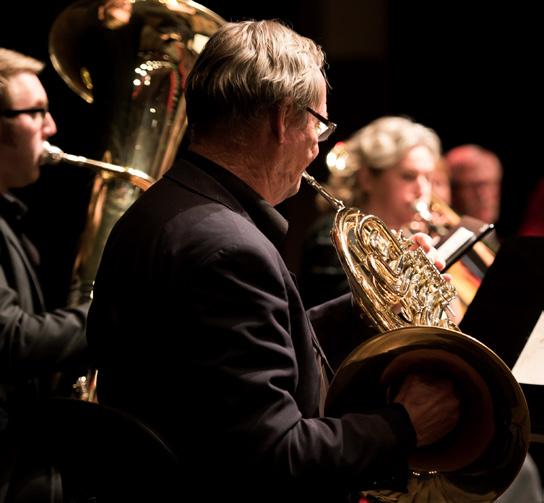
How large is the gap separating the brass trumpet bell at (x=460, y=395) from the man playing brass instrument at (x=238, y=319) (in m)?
A: 0.03

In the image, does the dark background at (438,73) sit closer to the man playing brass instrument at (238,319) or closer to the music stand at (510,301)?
the music stand at (510,301)

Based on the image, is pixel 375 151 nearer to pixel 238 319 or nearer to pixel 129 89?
pixel 129 89

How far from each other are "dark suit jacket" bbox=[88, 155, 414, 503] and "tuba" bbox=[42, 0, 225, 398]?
824 mm

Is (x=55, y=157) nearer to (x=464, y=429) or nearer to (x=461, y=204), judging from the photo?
(x=464, y=429)

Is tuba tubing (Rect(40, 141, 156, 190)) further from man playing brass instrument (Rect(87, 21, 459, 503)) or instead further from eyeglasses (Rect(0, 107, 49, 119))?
man playing brass instrument (Rect(87, 21, 459, 503))

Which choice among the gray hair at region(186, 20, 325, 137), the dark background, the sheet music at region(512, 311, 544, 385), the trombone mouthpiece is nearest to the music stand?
the sheet music at region(512, 311, 544, 385)

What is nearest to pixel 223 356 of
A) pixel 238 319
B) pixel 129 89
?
pixel 238 319

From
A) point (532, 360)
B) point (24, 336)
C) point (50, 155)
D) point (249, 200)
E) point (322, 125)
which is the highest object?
point (322, 125)

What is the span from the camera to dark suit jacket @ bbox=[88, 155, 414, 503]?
1.23m

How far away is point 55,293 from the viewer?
10.4 feet

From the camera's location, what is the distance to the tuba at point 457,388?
1.38m

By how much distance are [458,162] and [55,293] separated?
2.06 meters

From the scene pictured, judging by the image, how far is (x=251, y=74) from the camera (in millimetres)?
1430

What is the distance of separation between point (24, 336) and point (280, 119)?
939 millimetres
